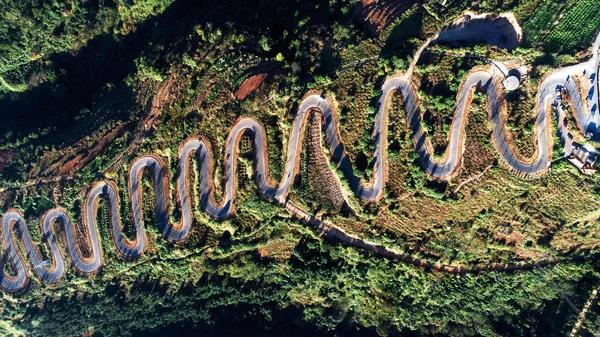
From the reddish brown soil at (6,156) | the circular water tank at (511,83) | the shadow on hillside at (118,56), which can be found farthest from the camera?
the reddish brown soil at (6,156)

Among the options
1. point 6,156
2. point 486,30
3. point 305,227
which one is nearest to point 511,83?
point 486,30

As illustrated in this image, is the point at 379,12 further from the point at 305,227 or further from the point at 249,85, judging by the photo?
the point at 305,227

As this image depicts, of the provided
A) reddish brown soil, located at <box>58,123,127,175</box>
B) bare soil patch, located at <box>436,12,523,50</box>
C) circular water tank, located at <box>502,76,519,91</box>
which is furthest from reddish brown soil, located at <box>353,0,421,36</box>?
reddish brown soil, located at <box>58,123,127,175</box>

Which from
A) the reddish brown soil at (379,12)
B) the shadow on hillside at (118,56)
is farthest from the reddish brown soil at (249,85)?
the reddish brown soil at (379,12)

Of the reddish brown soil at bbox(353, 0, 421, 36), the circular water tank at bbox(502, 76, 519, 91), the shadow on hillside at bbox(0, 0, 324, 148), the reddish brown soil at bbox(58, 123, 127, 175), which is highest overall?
the reddish brown soil at bbox(353, 0, 421, 36)

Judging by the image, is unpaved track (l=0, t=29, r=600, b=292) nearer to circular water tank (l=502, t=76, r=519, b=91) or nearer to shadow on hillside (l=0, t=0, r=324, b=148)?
circular water tank (l=502, t=76, r=519, b=91)

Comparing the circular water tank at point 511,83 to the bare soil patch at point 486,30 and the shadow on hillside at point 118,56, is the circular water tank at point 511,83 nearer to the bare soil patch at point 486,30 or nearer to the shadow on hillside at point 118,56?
the bare soil patch at point 486,30
